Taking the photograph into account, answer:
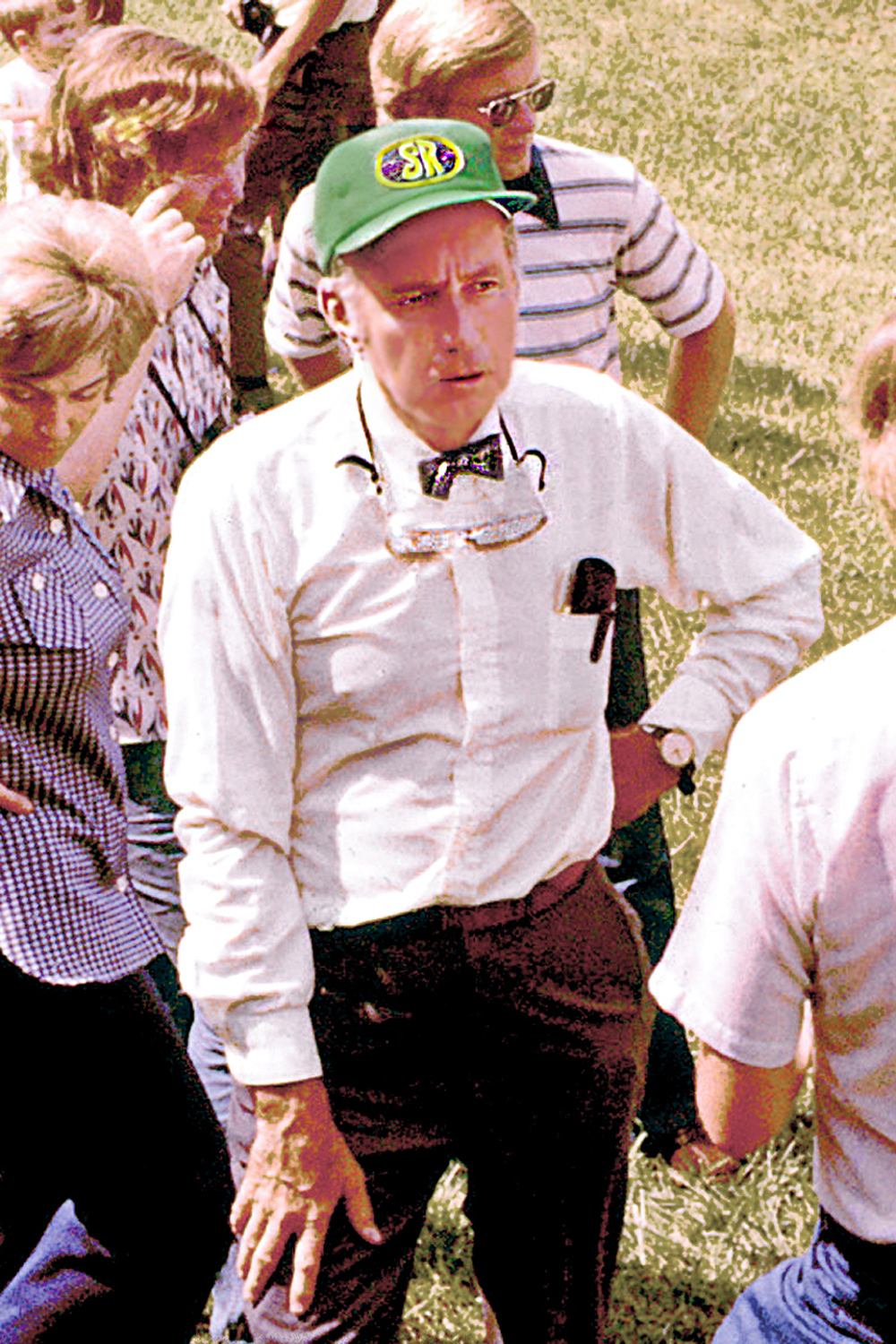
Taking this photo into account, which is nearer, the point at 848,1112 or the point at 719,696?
the point at 848,1112

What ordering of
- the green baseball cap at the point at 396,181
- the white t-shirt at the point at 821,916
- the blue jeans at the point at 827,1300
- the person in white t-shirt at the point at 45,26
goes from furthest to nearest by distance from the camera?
the person in white t-shirt at the point at 45,26 → the green baseball cap at the point at 396,181 → the blue jeans at the point at 827,1300 → the white t-shirt at the point at 821,916

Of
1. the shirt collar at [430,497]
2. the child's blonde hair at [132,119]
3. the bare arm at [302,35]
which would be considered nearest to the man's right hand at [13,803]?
the shirt collar at [430,497]

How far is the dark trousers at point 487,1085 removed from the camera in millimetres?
2355

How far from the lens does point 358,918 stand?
2332 millimetres

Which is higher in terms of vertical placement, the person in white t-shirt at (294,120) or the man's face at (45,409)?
the man's face at (45,409)

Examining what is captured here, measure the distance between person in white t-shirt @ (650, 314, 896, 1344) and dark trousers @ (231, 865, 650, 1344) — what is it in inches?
15.7

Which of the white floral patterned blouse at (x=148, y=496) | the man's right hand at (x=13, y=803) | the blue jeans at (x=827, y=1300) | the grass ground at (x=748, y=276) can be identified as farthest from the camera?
the grass ground at (x=748, y=276)

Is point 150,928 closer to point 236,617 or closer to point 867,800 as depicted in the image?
point 236,617

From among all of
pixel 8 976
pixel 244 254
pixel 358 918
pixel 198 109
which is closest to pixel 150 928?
pixel 8 976

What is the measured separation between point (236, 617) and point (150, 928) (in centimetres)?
79

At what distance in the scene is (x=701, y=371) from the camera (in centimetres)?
399

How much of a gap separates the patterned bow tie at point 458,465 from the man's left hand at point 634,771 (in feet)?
1.79

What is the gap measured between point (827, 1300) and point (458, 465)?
113 cm

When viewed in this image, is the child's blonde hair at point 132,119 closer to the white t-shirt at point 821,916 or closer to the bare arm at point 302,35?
the white t-shirt at point 821,916
